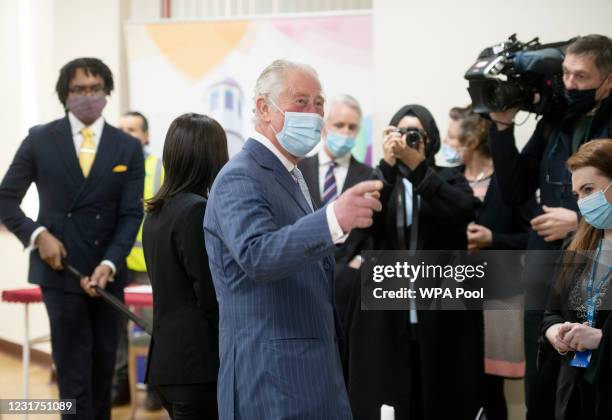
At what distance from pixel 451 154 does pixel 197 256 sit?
6.97ft

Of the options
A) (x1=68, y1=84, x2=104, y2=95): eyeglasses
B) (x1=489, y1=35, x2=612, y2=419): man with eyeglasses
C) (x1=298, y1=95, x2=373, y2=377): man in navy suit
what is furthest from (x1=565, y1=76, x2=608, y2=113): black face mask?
(x1=68, y1=84, x2=104, y2=95): eyeglasses

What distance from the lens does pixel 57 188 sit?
317cm

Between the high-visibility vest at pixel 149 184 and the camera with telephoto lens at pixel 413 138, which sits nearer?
the camera with telephoto lens at pixel 413 138

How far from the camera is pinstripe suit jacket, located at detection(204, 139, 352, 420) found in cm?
174

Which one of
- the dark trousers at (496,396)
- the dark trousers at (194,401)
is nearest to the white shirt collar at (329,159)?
the dark trousers at (496,396)

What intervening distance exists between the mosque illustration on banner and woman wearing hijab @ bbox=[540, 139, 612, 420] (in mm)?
2961

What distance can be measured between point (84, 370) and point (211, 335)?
1.05 m

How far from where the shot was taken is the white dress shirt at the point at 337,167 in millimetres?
3637

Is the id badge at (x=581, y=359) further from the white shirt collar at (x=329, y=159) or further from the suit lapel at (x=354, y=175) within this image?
the white shirt collar at (x=329, y=159)

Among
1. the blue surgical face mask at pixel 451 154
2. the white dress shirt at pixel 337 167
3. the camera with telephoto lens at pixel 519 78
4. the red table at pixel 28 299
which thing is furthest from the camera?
the red table at pixel 28 299

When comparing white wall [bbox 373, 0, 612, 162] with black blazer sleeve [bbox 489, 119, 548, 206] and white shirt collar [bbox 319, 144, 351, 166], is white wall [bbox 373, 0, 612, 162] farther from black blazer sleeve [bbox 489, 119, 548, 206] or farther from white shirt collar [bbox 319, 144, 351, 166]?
black blazer sleeve [bbox 489, 119, 548, 206]

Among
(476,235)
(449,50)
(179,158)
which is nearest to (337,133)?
(476,235)

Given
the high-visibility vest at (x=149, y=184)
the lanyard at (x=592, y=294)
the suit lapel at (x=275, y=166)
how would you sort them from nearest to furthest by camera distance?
1. the suit lapel at (x=275, y=166)
2. the lanyard at (x=592, y=294)
3. the high-visibility vest at (x=149, y=184)

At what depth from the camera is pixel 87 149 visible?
10.7 ft
